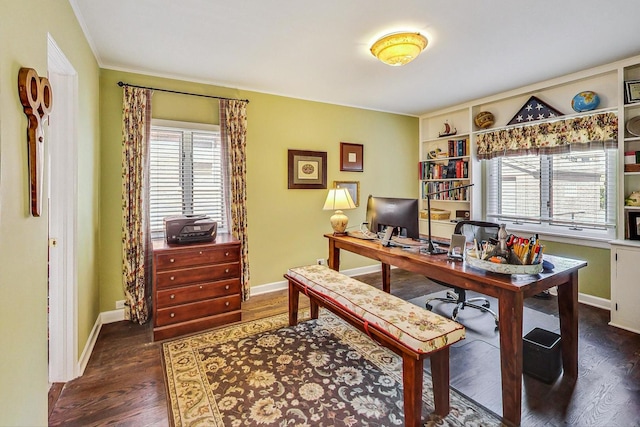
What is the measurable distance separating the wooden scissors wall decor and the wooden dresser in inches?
53.9

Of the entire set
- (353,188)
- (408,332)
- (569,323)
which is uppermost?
(353,188)

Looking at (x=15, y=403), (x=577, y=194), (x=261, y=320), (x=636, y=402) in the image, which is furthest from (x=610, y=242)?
(x=15, y=403)

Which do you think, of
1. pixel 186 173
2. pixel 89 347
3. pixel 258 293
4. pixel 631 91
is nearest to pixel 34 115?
pixel 89 347

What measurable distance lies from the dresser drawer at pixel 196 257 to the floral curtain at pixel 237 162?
463 mm

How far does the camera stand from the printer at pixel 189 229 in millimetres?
2828

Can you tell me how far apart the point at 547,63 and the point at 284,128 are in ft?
9.44

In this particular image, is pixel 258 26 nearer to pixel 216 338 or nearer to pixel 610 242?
pixel 216 338

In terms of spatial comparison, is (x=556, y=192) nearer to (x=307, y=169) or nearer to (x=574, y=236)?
(x=574, y=236)

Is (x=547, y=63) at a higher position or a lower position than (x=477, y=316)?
higher

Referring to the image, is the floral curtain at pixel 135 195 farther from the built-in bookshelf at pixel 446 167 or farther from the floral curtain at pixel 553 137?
the floral curtain at pixel 553 137

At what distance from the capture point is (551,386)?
6.61 feet

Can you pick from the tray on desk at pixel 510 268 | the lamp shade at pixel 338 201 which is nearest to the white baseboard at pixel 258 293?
the lamp shade at pixel 338 201

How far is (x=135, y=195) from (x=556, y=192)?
4749 mm

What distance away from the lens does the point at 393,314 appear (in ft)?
6.09
